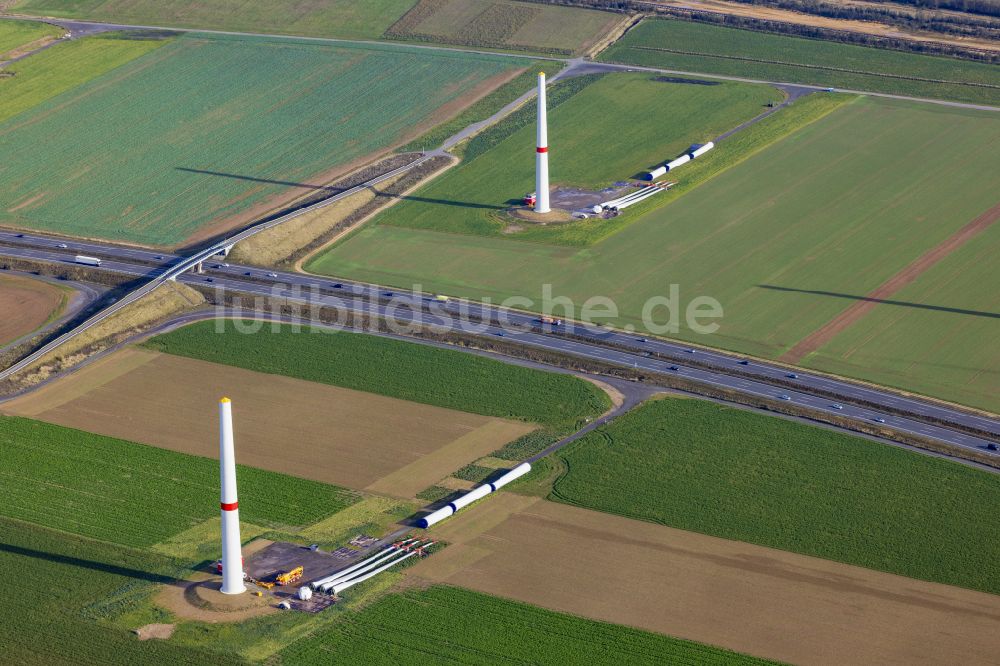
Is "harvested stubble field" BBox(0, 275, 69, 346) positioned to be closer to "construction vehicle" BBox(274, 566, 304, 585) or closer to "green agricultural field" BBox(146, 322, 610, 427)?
"green agricultural field" BBox(146, 322, 610, 427)

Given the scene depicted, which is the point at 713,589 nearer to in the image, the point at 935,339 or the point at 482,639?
the point at 482,639

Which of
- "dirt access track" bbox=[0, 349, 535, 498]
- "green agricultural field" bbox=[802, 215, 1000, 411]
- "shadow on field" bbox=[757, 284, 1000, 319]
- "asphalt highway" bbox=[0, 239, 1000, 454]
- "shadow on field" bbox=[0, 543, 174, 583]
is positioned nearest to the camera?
"shadow on field" bbox=[0, 543, 174, 583]

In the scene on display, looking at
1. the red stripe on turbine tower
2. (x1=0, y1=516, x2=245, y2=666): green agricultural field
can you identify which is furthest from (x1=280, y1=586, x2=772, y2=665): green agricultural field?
(x1=0, y1=516, x2=245, y2=666): green agricultural field

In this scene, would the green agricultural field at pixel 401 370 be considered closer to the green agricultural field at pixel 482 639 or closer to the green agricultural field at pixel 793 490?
the green agricultural field at pixel 793 490

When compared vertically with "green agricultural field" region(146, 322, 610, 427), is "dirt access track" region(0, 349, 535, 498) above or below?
below

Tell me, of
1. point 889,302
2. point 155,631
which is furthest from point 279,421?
point 889,302

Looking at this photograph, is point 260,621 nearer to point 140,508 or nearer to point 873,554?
point 140,508

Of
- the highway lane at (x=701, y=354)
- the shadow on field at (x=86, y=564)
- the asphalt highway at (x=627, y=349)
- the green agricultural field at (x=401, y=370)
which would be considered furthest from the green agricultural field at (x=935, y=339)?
the shadow on field at (x=86, y=564)
